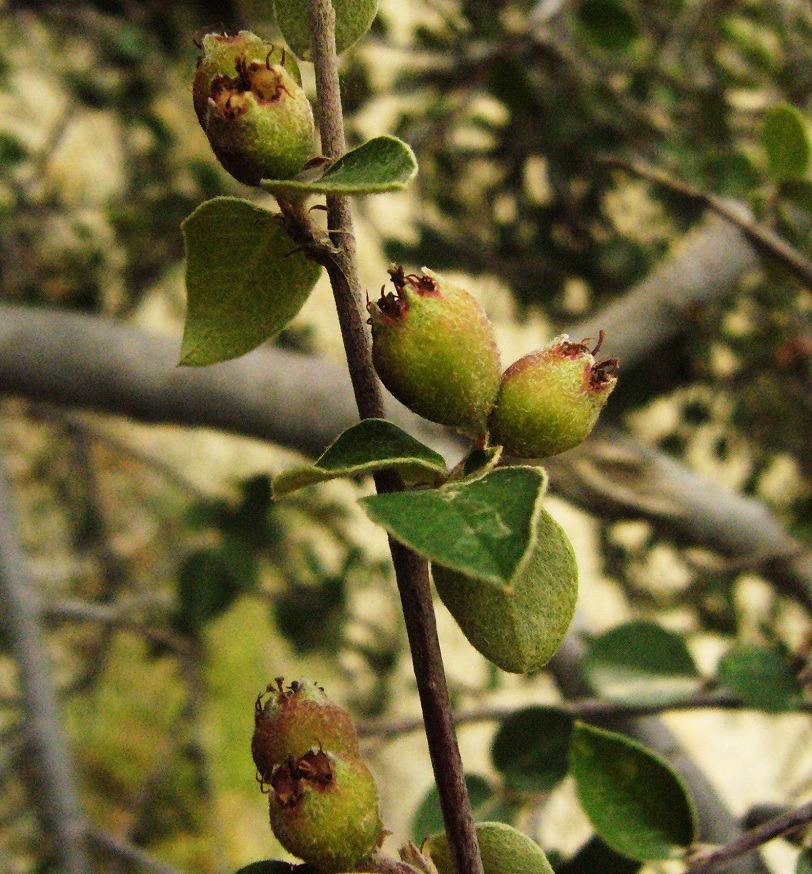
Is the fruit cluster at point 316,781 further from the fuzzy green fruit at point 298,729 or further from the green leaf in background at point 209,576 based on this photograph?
the green leaf in background at point 209,576

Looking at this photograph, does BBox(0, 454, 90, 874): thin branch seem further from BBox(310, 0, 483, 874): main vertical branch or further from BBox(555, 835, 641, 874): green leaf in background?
BBox(310, 0, 483, 874): main vertical branch

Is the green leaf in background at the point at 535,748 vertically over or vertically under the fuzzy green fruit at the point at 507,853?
under

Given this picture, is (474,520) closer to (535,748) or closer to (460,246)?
(535,748)

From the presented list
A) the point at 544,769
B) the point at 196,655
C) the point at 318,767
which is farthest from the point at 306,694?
the point at 196,655

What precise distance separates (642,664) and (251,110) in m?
0.50

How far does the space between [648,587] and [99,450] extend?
4.57 feet

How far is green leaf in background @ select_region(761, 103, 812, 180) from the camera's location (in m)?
0.62

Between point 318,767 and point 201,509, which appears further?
point 201,509

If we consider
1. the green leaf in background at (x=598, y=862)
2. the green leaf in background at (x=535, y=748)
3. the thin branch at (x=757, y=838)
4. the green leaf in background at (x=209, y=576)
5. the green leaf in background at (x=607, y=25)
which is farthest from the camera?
the green leaf in background at (x=209, y=576)

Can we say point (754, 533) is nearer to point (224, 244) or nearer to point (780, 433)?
point (780, 433)

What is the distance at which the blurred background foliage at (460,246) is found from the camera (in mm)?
1302

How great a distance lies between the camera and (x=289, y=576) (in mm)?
1421

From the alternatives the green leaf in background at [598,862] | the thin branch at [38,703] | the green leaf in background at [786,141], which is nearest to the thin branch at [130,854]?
the thin branch at [38,703]

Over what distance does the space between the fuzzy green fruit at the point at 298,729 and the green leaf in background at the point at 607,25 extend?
0.98 m
